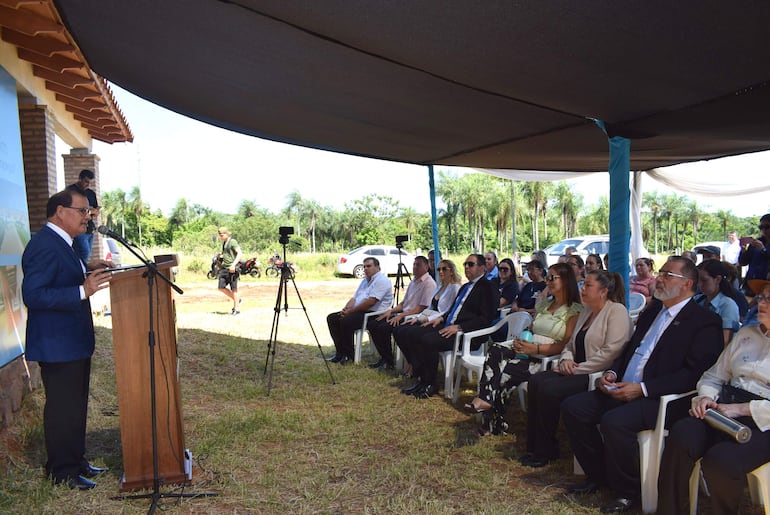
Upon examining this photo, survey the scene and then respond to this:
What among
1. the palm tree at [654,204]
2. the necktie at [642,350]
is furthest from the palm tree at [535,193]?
the necktie at [642,350]

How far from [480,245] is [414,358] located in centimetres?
3679

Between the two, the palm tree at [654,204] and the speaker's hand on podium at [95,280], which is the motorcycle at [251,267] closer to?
the speaker's hand on podium at [95,280]

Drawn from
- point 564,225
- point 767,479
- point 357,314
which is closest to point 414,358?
point 357,314

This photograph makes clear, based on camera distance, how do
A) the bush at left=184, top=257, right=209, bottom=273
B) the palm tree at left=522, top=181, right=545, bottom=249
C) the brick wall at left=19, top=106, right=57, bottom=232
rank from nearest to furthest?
the brick wall at left=19, top=106, right=57, bottom=232
the bush at left=184, top=257, right=209, bottom=273
the palm tree at left=522, top=181, right=545, bottom=249

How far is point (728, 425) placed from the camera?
7.34 feet

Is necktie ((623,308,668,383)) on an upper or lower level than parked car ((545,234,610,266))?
lower

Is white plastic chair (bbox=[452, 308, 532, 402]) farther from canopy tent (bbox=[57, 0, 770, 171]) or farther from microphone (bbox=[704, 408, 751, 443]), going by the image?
microphone (bbox=[704, 408, 751, 443])

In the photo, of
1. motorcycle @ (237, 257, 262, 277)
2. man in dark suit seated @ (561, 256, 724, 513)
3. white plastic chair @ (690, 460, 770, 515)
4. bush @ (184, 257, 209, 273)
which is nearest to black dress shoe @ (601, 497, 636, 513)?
man in dark suit seated @ (561, 256, 724, 513)

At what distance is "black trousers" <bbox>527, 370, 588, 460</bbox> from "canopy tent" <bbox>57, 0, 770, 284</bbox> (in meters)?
1.43

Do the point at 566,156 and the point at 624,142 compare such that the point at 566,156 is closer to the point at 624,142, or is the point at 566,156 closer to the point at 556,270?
the point at 624,142

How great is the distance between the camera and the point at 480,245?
4131 cm

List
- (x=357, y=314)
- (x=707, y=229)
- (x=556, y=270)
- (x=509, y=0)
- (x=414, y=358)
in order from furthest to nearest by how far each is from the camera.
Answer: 1. (x=707, y=229)
2. (x=357, y=314)
3. (x=414, y=358)
4. (x=556, y=270)
5. (x=509, y=0)

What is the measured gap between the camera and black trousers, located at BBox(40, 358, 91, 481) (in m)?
2.90

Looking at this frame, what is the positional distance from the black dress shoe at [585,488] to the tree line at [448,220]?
30.7 m
